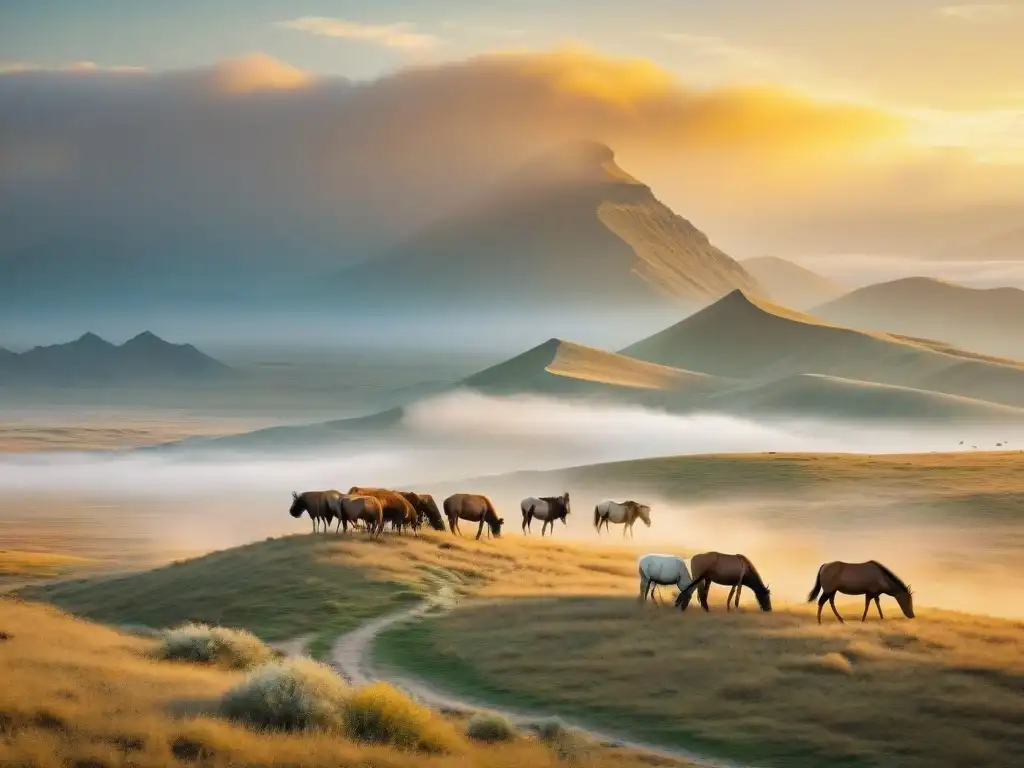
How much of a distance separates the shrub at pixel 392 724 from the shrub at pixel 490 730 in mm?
1775

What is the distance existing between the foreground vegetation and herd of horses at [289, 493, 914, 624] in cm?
89

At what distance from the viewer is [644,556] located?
137ft

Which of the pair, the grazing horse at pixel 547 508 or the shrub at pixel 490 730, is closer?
the shrub at pixel 490 730

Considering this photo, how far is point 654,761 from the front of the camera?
90.5ft

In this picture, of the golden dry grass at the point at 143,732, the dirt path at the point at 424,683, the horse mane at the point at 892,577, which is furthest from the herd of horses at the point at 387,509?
the golden dry grass at the point at 143,732

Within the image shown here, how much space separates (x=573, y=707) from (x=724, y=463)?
95043 mm

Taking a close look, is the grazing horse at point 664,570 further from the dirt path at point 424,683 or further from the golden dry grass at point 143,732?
the golden dry grass at point 143,732

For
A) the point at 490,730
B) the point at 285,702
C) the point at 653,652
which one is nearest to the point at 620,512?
the point at 653,652

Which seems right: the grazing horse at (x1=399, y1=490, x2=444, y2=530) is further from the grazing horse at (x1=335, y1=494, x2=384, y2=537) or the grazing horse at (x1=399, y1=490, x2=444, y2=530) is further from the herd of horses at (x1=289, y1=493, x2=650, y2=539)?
the grazing horse at (x1=335, y1=494, x2=384, y2=537)

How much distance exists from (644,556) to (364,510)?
1803cm

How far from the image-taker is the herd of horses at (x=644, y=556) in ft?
121

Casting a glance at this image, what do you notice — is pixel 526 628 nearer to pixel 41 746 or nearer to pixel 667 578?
pixel 667 578

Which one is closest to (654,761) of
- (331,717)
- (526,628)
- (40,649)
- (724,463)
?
(331,717)

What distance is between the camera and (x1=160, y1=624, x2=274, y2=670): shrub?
3334 cm
